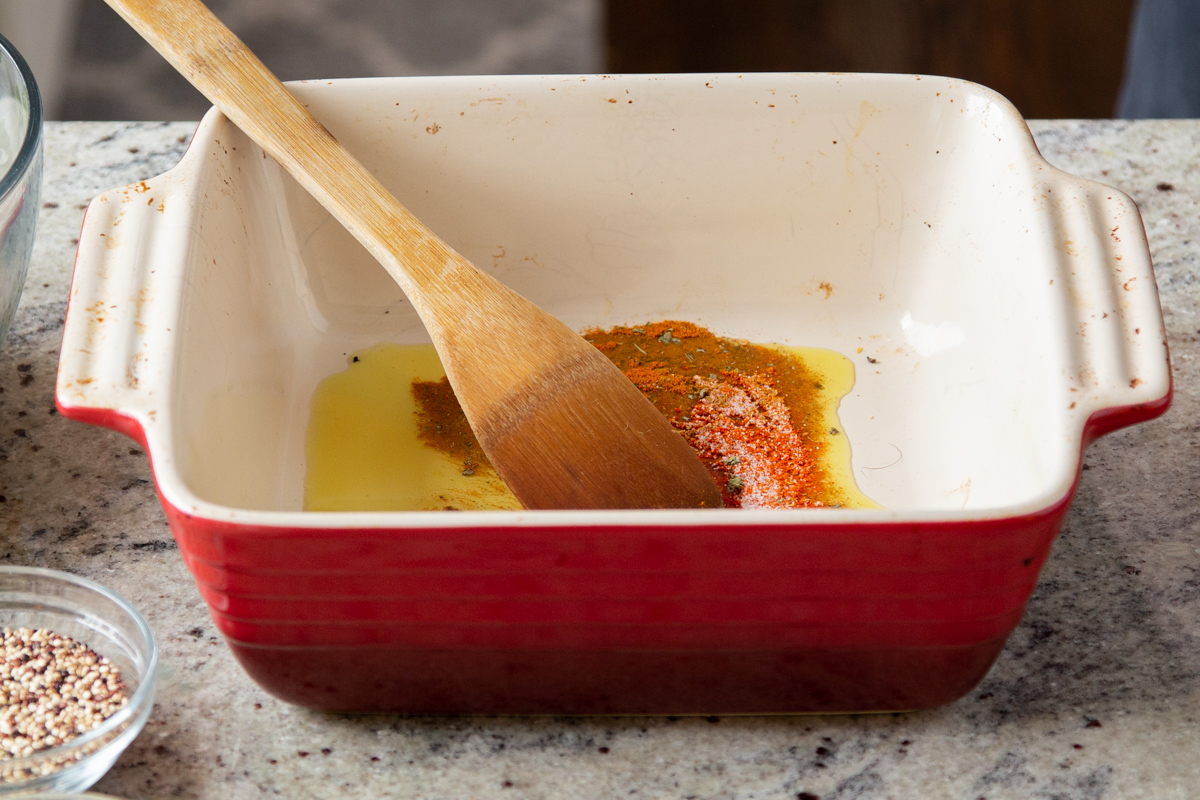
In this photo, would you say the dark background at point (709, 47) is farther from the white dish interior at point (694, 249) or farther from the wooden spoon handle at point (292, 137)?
the wooden spoon handle at point (292, 137)

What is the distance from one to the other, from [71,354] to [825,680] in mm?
419

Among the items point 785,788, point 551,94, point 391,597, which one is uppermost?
point 551,94

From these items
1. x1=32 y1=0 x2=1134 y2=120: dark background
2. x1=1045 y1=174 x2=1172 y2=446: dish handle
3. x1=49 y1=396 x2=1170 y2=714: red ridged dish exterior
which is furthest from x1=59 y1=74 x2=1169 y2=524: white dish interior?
x1=32 y1=0 x2=1134 y2=120: dark background

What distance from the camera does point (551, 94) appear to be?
0.82 meters

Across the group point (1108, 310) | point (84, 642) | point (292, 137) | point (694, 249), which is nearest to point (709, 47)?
point (694, 249)

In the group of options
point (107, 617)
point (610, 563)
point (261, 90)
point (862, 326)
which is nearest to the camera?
point (610, 563)

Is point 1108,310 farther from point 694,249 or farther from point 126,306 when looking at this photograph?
point 126,306

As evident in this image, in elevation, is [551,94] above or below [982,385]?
above

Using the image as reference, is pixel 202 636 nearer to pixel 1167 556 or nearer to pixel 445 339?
pixel 445 339

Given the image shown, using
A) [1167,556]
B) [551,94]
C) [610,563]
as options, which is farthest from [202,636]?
[1167,556]

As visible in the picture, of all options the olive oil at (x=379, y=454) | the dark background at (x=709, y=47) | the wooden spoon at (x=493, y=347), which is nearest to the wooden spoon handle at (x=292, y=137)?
the wooden spoon at (x=493, y=347)

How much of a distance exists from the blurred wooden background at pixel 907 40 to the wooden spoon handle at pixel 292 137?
1.35 meters

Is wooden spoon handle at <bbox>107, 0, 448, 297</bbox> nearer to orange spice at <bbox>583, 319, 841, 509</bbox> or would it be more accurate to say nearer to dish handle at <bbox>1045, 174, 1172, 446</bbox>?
orange spice at <bbox>583, 319, 841, 509</bbox>

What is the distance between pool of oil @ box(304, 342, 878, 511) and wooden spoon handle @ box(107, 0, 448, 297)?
13 cm
